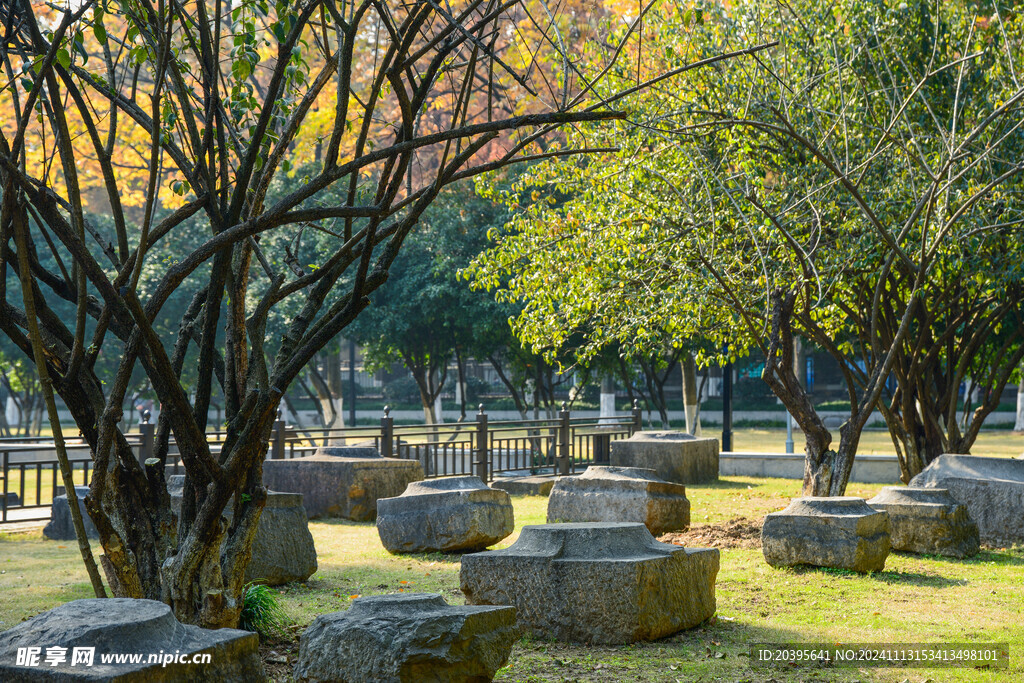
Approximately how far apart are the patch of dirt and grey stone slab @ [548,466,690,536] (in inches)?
6.0

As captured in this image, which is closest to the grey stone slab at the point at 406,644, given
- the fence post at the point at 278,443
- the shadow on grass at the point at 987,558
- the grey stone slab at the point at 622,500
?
the grey stone slab at the point at 622,500

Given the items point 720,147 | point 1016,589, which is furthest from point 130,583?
point 720,147

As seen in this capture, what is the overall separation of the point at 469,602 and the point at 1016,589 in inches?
170

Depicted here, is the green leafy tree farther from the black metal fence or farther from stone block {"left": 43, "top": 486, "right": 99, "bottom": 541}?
stone block {"left": 43, "top": 486, "right": 99, "bottom": 541}

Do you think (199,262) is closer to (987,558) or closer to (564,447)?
(987,558)

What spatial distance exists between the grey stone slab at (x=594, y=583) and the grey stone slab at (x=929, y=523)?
3520 millimetres

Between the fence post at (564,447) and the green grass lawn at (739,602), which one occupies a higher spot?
the fence post at (564,447)

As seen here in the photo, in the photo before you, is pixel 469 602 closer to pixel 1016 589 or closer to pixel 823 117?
pixel 1016 589

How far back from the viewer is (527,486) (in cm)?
1379

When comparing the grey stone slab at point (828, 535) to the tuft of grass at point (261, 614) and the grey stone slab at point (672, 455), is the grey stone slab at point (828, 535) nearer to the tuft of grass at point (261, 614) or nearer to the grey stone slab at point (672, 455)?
the tuft of grass at point (261, 614)

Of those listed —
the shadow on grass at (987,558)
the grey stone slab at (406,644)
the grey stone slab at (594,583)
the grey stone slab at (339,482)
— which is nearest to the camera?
the grey stone slab at (406,644)

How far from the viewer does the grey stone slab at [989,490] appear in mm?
8992

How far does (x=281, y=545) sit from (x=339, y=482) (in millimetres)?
4262

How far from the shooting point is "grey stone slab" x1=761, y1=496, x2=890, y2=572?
7609mm
